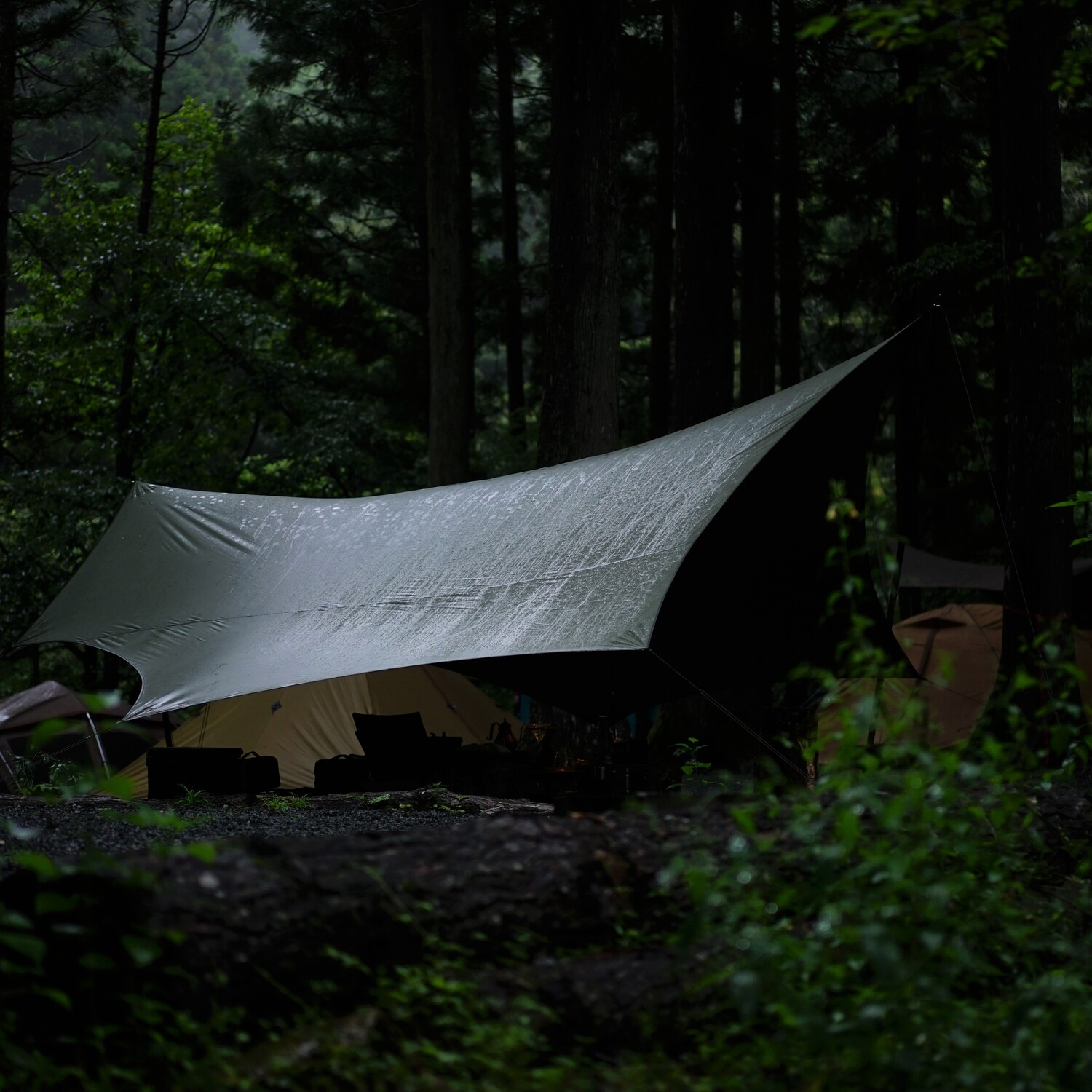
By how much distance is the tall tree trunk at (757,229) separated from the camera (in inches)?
470

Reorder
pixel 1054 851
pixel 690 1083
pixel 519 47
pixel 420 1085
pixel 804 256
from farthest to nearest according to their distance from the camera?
pixel 804 256 → pixel 519 47 → pixel 1054 851 → pixel 690 1083 → pixel 420 1085

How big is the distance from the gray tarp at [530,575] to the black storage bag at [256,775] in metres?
0.89

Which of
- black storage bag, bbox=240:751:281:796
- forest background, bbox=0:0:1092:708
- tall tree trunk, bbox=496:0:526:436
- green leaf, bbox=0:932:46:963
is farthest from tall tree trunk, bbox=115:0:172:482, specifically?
green leaf, bbox=0:932:46:963

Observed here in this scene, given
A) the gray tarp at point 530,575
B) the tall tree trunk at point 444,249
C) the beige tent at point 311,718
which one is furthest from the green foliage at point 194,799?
the tall tree trunk at point 444,249

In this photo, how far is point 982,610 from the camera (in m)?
11.4

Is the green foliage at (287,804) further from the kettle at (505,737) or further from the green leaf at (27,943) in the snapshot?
the green leaf at (27,943)

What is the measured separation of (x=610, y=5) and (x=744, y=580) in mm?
4663

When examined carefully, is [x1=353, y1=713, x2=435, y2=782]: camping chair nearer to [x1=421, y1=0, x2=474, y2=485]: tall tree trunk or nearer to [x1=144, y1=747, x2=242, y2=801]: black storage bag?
[x1=144, y1=747, x2=242, y2=801]: black storage bag

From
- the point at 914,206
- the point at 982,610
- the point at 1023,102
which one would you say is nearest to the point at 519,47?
the point at 914,206

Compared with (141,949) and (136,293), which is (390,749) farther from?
(136,293)

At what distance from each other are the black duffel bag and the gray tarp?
1.51 metres

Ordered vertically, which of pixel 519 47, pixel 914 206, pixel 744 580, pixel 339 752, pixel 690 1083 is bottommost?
pixel 339 752

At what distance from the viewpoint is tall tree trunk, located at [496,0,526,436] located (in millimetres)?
15320

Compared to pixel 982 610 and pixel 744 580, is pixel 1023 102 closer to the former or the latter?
pixel 744 580
